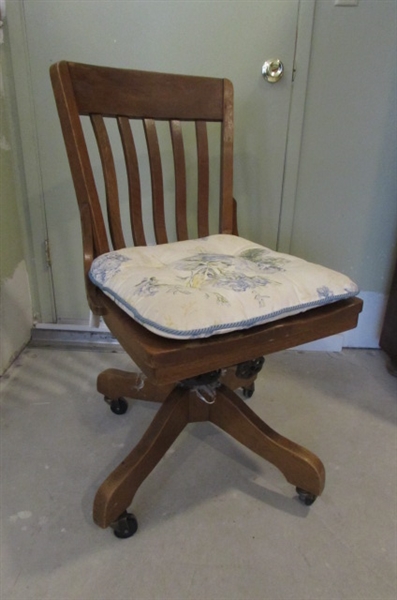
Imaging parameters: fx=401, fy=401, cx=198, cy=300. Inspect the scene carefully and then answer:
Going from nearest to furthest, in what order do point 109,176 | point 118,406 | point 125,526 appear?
point 125,526 → point 109,176 → point 118,406

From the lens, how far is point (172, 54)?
3.80 feet

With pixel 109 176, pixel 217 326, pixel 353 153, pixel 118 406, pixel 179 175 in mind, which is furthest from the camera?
pixel 353 153

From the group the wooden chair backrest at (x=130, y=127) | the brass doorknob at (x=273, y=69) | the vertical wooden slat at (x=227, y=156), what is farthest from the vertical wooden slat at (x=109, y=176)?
the brass doorknob at (x=273, y=69)

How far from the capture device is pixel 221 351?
1.89 feet

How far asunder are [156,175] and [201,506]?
0.73m

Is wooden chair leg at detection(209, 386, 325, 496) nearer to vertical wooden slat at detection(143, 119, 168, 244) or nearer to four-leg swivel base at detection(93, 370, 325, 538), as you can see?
four-leg swivel base at detection(93, 370, 325, 538)

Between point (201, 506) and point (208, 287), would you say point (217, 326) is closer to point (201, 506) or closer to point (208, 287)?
point (208, 287)

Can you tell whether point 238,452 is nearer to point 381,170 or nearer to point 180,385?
point 180,385

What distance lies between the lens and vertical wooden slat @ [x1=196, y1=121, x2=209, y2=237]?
96cm

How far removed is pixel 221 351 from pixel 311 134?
0.93m

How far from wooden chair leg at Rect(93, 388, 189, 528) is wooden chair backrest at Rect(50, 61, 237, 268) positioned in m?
0.34

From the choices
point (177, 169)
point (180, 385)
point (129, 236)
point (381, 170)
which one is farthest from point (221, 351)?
point (381, 170)

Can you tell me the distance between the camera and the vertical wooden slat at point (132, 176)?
0.87 meters

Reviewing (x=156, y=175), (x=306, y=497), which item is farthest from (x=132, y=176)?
(x=306, y=497)
